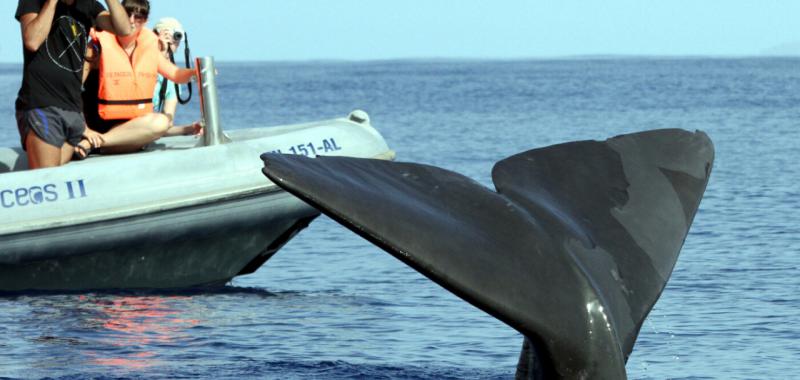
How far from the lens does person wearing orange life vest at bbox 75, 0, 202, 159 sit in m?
10.4

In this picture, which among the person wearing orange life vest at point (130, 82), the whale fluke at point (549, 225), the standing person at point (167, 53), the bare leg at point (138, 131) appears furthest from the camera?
the standing person at point (167, 53)

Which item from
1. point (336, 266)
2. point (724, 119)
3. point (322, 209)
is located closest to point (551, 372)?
point (322, 209)

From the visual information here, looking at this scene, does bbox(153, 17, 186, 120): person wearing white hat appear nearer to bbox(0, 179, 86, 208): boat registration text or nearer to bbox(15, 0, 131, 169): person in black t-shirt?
bbox(15, 0, 131, 169): person in black t-shirt

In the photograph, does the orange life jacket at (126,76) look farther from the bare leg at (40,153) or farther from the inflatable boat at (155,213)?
the bare leg at (40,153)

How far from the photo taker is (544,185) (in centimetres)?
500

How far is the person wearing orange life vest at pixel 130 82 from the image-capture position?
34.2 feet

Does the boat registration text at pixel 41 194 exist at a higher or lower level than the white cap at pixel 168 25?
lower

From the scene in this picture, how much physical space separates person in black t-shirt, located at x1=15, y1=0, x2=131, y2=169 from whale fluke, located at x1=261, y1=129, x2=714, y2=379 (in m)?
5.37

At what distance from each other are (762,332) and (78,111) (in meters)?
5.05

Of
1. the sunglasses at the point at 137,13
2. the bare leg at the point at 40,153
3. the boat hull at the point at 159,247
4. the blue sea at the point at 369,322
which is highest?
the sunglasses at the point at 137,13

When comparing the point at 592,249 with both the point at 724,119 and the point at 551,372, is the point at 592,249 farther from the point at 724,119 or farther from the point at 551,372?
the point at 724,119

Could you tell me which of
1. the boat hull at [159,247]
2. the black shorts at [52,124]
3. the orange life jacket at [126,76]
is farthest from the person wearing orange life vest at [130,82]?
the boat hull at [159,247]

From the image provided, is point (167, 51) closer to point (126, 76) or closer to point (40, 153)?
point (126, 76)

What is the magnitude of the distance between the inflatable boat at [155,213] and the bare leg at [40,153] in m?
0.21
